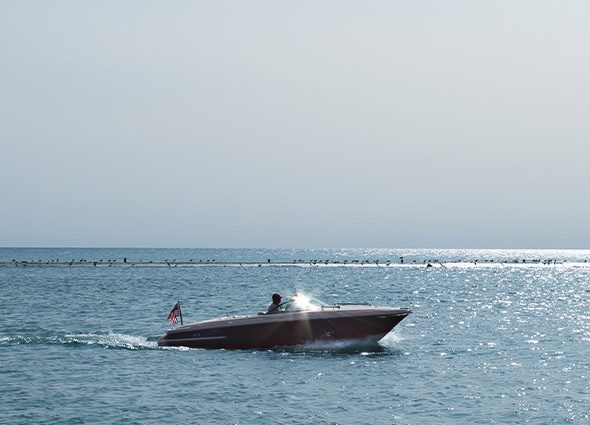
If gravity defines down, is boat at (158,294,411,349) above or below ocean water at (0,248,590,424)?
above

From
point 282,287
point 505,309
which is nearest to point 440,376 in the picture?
point 505,309

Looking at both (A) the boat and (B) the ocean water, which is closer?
(B) the ocean water

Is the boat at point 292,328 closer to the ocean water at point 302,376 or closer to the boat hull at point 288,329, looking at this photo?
the boat hull at point 288,329

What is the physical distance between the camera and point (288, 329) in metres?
33.9

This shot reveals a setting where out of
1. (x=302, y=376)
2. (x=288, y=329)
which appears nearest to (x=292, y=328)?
(x=288, y=329)

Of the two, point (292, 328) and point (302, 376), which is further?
point (292, 328)

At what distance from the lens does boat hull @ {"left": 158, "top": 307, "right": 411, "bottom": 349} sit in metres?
34.0

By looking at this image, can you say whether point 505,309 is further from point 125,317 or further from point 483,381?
point 483,381

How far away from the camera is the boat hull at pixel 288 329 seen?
111 ft

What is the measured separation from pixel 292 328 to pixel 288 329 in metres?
0.18

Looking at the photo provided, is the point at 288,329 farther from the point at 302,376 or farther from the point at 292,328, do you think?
the point at 302,376

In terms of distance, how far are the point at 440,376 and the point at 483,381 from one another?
1.68m

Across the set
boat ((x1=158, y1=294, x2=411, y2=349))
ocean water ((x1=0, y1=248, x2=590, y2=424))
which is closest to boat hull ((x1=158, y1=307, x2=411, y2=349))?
boat ((x1=158, y1=294, x2=411, y2=349))

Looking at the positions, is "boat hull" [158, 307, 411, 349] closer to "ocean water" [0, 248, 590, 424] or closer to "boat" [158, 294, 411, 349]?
"boat" [158, 294, 411, 349]
